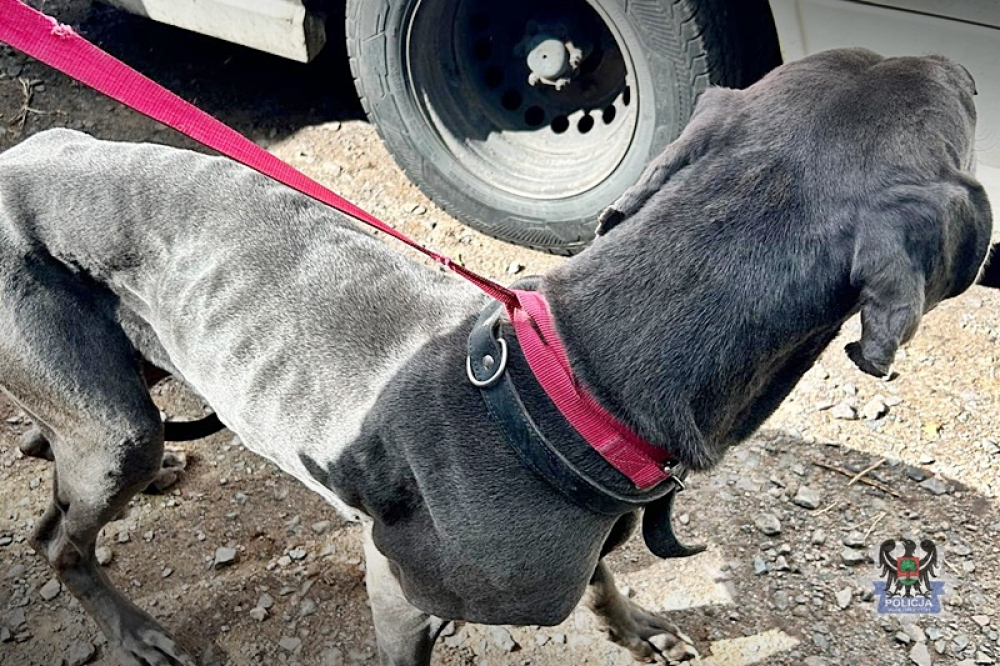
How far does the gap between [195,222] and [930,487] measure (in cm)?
245

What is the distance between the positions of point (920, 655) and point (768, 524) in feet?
1.89

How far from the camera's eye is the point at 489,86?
4145 mm

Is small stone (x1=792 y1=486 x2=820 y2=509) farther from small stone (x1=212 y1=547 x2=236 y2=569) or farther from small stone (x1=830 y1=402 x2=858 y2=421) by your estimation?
small stone (x1=212 y1=547 x2=236 y2=569)

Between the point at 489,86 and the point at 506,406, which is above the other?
the point at 506,406

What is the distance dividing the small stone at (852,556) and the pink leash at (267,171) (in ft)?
4.62

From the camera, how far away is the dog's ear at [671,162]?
1.90m

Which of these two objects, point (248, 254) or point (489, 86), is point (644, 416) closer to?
point (248, 254)

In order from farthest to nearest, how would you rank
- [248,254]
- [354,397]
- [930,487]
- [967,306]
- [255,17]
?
1. [255,17]
2. [967,306]
3. [930,487]
4. [248,254]
5. [354,397]

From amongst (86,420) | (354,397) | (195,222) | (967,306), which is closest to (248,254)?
(195,222)

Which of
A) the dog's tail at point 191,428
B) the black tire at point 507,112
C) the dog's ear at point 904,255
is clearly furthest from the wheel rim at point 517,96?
the dog's ear at point 904,255

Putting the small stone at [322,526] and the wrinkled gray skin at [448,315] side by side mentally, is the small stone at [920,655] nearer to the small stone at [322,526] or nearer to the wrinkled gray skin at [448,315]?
the wrinkled gray skin at [448,315]

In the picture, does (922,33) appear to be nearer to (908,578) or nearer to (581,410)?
(908,578)

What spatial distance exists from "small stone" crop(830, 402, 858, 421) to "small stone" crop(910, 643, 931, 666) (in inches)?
33.9

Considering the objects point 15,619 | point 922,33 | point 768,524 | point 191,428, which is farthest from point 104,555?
point 922,33
